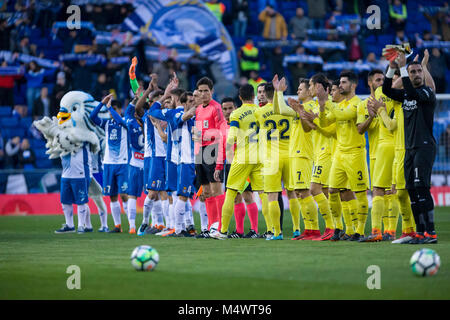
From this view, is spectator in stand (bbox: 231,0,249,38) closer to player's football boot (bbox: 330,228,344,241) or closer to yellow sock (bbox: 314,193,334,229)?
yellow sock (bbox: 314,193,334,229)

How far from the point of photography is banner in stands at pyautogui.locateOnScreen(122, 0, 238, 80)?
82.3ft

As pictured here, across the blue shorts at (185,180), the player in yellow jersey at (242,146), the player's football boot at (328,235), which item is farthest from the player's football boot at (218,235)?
the player's football boot at (328,235)

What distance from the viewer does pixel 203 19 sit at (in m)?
25.5

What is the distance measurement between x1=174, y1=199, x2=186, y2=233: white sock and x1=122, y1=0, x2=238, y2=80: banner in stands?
12698mm

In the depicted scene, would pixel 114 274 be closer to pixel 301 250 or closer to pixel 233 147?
pixel 301 250

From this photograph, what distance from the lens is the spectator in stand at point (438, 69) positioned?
24.0 m

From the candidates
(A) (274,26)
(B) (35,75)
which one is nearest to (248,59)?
(A) (274,26)

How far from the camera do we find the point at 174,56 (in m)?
24.6

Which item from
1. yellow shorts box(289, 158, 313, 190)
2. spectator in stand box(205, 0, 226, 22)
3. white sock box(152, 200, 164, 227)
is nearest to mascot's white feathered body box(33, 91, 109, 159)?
white sock box(152, 200, 164, 227)

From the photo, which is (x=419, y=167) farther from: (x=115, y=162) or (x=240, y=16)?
(x=240, y=16)

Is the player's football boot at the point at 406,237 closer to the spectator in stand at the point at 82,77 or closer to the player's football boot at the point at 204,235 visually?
the player's football boot at the point at 204,235

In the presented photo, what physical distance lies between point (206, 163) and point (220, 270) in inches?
182

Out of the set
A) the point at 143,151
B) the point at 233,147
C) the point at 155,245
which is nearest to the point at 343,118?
the point at 233,147

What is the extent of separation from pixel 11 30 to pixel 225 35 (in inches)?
283
